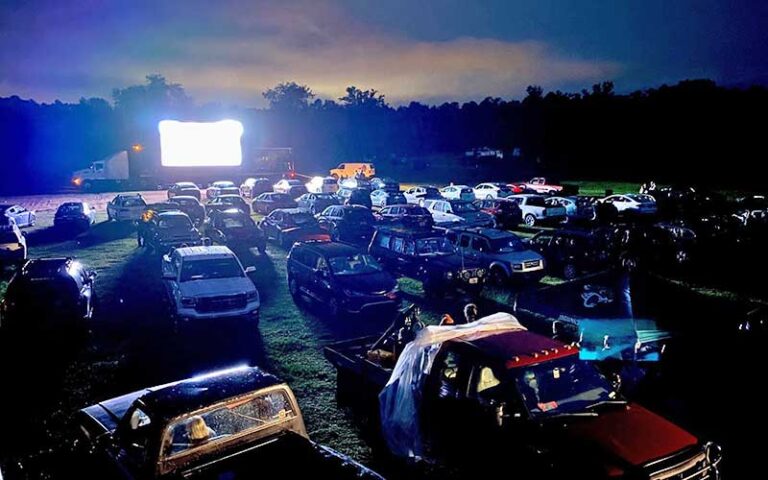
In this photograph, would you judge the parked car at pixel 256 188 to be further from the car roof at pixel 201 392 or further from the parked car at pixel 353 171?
the car roof at pixel 201 392

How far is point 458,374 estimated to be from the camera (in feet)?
20.3

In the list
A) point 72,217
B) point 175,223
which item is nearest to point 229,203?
point 175,223

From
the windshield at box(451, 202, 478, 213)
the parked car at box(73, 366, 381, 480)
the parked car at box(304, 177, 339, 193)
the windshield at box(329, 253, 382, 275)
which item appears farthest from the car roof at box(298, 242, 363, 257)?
the parked car at box(304, 177, 339, 193)

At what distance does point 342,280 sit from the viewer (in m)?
13.1

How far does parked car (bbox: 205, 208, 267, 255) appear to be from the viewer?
21.4 m

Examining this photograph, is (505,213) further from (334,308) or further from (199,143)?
(199,143)

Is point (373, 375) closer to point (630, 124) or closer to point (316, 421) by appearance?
point (316, 421)

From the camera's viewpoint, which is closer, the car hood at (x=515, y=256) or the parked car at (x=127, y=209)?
the car hood at (x=515, y=256)

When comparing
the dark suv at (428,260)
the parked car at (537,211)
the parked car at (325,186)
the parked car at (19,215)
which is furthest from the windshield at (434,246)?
the parked car at (325,186)

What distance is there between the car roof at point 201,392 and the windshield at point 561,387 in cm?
278

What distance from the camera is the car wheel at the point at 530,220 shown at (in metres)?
27.7

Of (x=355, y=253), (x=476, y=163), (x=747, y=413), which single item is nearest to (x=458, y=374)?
(x=747, y=413)

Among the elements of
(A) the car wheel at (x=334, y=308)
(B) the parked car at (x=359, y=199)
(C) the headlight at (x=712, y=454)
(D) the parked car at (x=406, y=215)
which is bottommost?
(A) the car wheel at (x=334, y=308)

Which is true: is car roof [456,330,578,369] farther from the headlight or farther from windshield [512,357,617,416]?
the headlight
